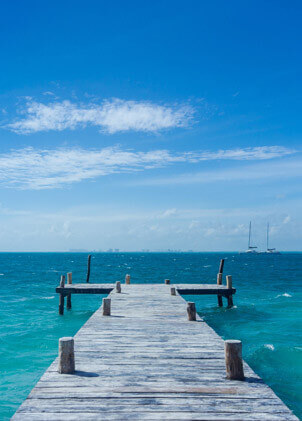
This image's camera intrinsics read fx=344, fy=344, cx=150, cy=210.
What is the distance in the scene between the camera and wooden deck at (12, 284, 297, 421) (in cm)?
524

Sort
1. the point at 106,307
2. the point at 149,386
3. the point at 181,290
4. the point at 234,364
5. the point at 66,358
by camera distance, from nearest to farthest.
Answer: the point at 149,386 → the point at 234,364 → the point at 66,358 → the point at 106,307 → the point at 181,290

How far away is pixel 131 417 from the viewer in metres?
5.11

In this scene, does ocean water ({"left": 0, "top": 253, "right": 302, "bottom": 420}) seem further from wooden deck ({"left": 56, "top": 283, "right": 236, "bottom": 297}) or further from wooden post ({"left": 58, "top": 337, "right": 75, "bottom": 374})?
wooden post ({"left": 58, "top": 337, "right": 75, "bottom": 374})

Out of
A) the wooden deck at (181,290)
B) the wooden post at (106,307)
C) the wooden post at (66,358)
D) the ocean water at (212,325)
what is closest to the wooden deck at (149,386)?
the wooden post at (66,358)

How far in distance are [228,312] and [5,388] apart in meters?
17.8

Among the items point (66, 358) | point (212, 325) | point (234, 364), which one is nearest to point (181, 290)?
point (212, 325)

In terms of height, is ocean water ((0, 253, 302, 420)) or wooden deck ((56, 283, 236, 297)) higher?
wooden deck ((56, 283, 236, 297))

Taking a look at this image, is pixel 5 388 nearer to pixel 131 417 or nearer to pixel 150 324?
pixel 150 324

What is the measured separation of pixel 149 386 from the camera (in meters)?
6.19

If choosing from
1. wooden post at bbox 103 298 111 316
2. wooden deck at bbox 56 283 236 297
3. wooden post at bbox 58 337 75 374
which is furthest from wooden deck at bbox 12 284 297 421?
wooden deck at bbox 56 283 236 297

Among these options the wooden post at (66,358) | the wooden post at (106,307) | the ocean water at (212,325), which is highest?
the wooden post at (66,358)

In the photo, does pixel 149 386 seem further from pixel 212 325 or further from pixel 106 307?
pixel 212 325

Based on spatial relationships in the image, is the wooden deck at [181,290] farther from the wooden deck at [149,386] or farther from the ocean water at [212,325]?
the wooden deck at [149,386]

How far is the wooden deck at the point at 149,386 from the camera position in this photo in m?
5.24
